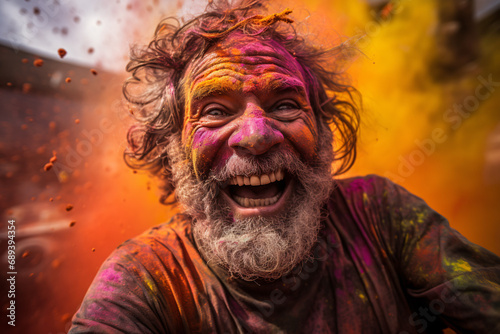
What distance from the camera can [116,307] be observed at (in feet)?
3.96

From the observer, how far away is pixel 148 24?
2.42m

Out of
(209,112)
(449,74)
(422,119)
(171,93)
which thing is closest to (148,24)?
(171,93)

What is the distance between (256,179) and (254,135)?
233 millimetres

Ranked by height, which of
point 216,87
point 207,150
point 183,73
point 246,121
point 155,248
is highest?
point 183,73

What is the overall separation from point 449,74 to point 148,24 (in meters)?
3.43

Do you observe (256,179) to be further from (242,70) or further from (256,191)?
(242,70)

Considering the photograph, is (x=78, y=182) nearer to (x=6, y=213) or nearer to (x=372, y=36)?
(x=6, y=213)

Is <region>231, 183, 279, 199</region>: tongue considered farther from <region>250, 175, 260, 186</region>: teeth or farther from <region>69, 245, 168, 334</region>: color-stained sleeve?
<region>69, 245, 168, 334</region>: color-stained sleeve

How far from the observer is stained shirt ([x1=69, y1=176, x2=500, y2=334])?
4.15 ft

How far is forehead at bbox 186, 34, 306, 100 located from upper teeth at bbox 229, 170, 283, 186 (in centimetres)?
45

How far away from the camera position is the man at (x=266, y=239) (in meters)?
1.33

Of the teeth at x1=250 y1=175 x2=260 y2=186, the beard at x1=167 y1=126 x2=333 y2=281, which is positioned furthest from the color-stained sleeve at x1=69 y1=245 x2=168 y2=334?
the teeth at x1=250 y1=175 x2=260 y2=186

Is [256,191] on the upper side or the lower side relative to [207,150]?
lower

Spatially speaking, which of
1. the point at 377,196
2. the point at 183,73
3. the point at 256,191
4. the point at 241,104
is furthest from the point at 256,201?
the point at 183,73
